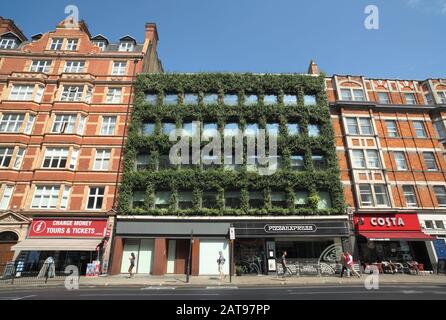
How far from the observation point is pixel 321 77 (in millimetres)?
29609

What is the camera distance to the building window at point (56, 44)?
29994 mm

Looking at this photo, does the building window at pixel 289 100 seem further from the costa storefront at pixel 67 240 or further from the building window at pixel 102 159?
the costa storefront at pixel 67 240

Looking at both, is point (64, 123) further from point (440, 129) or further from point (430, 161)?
point (440, 129)

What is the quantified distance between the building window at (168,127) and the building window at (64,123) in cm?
853

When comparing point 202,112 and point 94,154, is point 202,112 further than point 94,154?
Yes

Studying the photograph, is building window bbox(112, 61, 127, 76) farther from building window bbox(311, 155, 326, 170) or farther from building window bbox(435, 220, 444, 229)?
building window bbox(435, 220, 444, 229)

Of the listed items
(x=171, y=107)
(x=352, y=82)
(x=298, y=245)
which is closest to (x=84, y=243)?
(x=171, y=107)

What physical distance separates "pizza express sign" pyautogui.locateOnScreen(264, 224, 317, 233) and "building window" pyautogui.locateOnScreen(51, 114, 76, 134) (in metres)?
20.4

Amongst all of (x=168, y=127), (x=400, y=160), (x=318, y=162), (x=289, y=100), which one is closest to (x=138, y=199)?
(x=168, y=127)

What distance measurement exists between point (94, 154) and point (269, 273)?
1883 centimetres

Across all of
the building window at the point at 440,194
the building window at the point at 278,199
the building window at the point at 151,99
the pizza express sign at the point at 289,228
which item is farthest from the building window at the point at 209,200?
the building window at the point at 440,194
